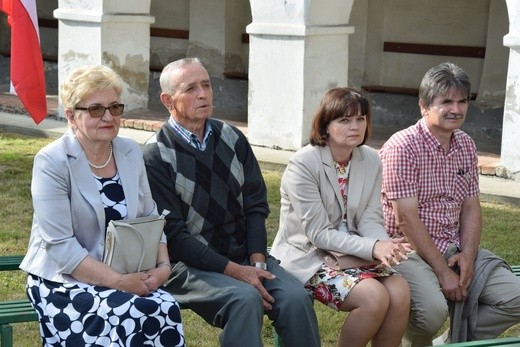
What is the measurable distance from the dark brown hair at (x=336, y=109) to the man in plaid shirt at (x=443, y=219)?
0.31m

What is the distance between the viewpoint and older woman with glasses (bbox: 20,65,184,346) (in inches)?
164

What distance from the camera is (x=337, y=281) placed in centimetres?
473

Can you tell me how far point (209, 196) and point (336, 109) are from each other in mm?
683

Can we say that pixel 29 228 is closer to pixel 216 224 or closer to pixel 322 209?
pixel 216 224

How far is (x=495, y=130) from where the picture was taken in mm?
12477

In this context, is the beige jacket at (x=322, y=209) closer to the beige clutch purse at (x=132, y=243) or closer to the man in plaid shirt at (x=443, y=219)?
the man in plaid shirt at (x=443, y=219)

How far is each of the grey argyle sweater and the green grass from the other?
3.49 ft

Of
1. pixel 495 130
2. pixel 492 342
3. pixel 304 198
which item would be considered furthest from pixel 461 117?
pixel 495 130

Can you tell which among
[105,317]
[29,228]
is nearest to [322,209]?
[105,317]

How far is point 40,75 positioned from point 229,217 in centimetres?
214

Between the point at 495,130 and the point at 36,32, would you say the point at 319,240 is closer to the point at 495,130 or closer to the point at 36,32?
the point at 36,32

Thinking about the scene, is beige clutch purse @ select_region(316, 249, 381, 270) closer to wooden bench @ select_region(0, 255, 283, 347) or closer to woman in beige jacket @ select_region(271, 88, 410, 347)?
woman in beige jacket @ select_region(271, 88, 410, 347)

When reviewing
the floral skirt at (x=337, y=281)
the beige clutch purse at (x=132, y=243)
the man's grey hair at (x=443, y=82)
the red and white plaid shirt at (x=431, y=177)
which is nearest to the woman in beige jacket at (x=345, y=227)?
the floral skirt at (x=337, y=281)

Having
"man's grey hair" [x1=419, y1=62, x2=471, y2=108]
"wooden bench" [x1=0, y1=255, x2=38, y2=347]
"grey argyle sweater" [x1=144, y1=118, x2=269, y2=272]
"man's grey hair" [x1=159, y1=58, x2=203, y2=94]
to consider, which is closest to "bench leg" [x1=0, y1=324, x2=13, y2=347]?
"wooden bench" [x1=0, y1=255, x2=38, y2=347]
